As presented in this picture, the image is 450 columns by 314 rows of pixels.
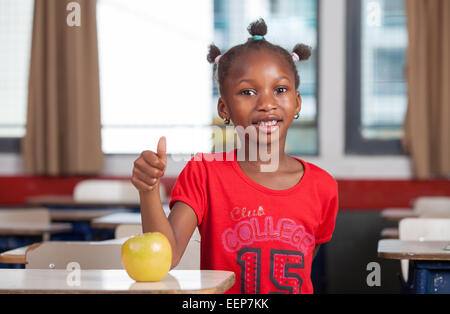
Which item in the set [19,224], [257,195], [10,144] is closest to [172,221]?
[257,195]

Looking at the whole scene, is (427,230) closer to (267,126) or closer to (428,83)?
(267,126)

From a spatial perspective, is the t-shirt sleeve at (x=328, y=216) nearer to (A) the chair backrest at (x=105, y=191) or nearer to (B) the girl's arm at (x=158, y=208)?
(B) the girl's arm at (x=158, y=208)

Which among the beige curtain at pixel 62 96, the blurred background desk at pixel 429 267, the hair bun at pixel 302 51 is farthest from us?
the beige curtain at pixel 62 96

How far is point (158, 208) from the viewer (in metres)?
1.31

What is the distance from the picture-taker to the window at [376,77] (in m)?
4.92

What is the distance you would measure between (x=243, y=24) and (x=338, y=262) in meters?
1.93

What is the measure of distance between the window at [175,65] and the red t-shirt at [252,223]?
3.37m

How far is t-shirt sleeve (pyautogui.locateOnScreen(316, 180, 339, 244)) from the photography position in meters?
1.66

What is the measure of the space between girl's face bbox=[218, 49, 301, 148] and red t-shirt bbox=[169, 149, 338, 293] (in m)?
0.13

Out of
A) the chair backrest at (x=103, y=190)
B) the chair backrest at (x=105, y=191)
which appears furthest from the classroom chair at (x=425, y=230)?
the chair backrest at (x=103, y=190)

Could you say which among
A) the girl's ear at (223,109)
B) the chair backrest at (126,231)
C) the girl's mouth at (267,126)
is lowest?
the chair backrest at (126,231)

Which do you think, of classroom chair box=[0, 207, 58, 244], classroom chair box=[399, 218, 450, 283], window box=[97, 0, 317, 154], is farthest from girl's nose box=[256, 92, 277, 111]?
window box=[97, 0, 317, 154]

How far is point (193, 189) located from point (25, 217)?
2287 millimetres
